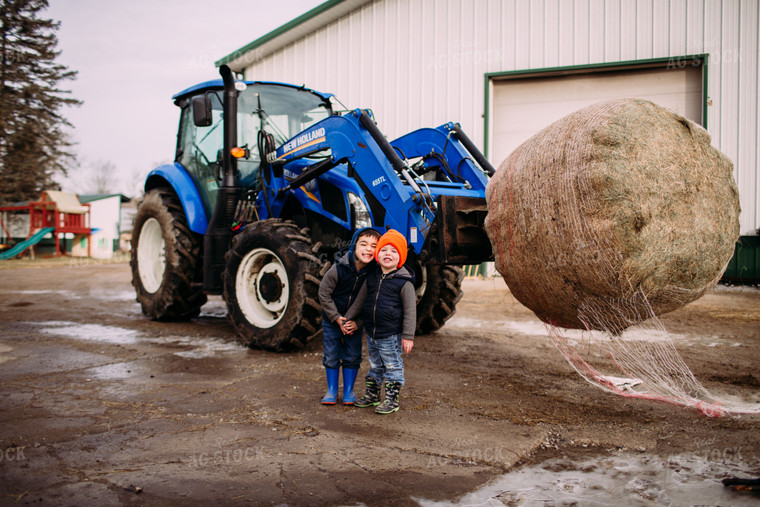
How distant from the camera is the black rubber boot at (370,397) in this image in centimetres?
401

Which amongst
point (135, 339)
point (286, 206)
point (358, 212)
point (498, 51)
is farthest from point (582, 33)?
point (135, 339)

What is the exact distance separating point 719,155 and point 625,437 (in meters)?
1.74

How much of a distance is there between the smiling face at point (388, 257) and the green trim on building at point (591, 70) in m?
8.91

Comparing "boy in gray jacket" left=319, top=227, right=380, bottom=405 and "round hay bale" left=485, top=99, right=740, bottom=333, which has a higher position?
"round hay bale" left=485, top=99, right=740, bottom=333

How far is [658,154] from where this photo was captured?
3330mm

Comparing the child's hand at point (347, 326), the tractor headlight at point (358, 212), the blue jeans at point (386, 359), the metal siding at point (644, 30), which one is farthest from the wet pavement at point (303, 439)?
the metal siding at point (644, 30)

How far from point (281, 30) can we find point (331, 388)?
12.1 m

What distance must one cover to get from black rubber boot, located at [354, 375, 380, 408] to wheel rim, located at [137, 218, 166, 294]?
4833 mm

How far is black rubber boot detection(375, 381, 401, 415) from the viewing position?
151 inches

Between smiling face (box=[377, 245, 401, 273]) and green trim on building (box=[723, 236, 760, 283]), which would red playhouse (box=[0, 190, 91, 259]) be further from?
smiling face (box=[377, 245, 401, 273])

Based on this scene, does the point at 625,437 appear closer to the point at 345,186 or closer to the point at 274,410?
the point at 274,410

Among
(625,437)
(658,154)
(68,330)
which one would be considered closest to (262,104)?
(68,330)

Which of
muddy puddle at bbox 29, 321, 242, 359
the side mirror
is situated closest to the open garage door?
the side mirror

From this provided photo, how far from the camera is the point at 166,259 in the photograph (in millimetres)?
7023
